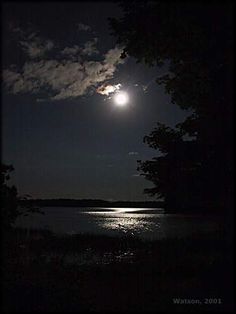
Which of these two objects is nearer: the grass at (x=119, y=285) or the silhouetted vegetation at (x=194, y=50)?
the grass at (x=119, y=285)

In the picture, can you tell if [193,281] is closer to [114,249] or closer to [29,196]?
[29,196]

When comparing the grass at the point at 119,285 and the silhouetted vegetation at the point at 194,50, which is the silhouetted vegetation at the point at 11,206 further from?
the silhouetted vegetation at the point at 194,50

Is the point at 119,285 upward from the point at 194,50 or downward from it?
downward

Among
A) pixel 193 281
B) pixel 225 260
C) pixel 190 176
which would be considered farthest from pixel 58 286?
pixel 190 176

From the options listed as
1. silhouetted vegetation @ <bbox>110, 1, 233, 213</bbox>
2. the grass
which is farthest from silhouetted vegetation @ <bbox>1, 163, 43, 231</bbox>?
silhouetted vegetation @ <bbox>110, 1, 233, 213</bbox>

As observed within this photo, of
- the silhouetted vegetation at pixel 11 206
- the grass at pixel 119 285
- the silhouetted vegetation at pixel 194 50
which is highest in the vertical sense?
the silhouetted vegetation at pixel 194 50

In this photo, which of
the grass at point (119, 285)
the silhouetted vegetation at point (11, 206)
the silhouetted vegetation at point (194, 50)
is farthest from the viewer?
the silhouetted vegetation at point (11, 206)

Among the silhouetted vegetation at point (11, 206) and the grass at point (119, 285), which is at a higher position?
the silhouetted vegetation at point (11, 206)

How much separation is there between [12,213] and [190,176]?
11.1m

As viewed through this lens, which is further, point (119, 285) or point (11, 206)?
point (11, 206)

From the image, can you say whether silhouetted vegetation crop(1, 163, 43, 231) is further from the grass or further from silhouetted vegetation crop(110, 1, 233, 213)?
silhouetted vegetation crop(110, 1, 233, 213)

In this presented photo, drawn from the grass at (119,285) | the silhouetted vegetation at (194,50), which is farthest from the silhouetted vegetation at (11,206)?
the silhouetted vegetation at (194,50)

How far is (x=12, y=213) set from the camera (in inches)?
899

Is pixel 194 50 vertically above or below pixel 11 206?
above
